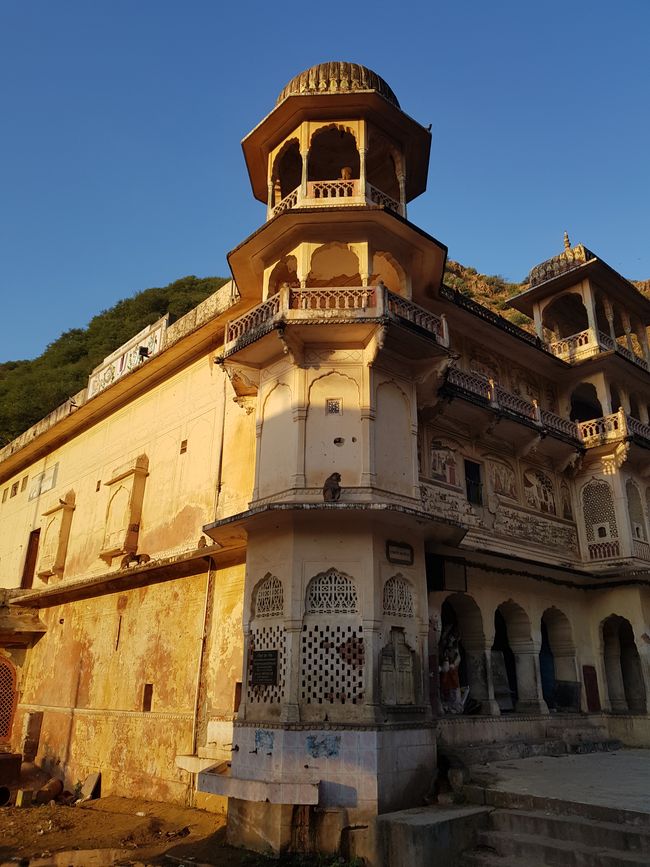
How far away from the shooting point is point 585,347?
1858 cm

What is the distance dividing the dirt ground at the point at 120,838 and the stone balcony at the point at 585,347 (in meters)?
14.7

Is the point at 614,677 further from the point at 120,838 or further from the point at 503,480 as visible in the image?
the point at 120,838

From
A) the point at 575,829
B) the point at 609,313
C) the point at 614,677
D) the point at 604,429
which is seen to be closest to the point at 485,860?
the point at 575,829

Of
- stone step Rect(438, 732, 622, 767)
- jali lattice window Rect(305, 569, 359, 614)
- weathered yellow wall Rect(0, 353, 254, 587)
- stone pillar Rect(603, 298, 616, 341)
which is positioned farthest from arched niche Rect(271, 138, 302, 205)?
stone step Rect(438, 732, 622, 767)

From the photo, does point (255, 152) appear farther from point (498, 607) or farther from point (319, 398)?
point (498, 607)

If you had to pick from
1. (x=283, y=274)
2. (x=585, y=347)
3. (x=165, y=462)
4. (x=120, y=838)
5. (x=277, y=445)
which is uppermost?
(x=585, y=347)

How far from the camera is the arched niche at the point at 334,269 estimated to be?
1344 centimetres

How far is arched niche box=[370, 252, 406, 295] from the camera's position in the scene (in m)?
13.0

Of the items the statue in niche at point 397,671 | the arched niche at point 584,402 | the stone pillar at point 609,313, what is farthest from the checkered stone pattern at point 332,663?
the stone pillar at point 609,313

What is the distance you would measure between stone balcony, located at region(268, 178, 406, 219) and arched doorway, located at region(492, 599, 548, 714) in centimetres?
931

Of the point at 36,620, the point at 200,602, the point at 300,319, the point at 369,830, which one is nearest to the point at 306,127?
the point at 300,319

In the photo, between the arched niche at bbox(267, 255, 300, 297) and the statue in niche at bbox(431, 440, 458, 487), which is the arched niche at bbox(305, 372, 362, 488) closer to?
the arched niche at bbox(267, 255, 300, 297)

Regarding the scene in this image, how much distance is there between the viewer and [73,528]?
20.7 m

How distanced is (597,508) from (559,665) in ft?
13.9
